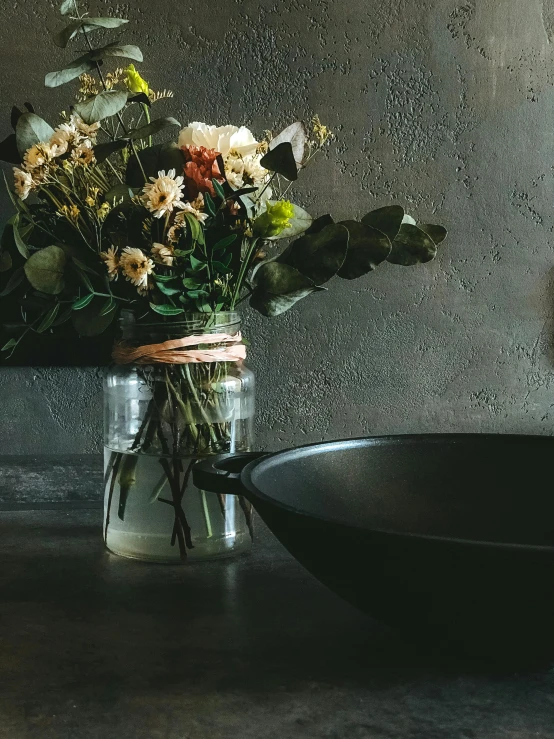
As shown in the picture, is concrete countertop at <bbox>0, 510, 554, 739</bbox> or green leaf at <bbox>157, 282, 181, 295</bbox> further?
green leaf at <bbox>157, 282, 181, 295</bbox>

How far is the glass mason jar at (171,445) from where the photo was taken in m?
1.03

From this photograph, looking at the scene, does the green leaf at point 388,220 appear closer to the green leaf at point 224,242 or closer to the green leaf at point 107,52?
the green leaf at point 224,242

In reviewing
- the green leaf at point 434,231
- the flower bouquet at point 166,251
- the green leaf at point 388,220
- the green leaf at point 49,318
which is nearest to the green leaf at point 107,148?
the flower bouquet at point 166,251

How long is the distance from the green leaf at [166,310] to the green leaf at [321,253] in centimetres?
17

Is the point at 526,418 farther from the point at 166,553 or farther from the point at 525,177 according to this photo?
the point at 166,553

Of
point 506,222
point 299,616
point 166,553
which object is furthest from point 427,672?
point 506,222

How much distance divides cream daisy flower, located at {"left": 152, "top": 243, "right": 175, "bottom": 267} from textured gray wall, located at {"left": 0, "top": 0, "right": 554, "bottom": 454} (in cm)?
42

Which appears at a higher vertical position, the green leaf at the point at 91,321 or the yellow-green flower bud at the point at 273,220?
the yellow-green flower bud at the point at 273,220

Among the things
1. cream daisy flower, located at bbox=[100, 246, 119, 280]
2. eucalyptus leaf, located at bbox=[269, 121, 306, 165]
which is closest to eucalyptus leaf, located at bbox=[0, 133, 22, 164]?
cream daisy flower, located at bbox=[100, 246, 119, 280]

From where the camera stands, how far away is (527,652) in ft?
2.11

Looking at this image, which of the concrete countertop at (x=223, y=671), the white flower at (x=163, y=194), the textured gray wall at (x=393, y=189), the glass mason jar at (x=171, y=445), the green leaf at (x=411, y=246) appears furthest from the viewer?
the textured gray wall at (x=393, y=189)

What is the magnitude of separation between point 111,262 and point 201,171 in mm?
158

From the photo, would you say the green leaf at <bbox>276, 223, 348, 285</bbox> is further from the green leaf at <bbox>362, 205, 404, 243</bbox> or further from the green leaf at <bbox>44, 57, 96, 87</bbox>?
the green leaf at <bbox>44, 57, 96, 87</bbox>

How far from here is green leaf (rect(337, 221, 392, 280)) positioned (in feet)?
3.49
